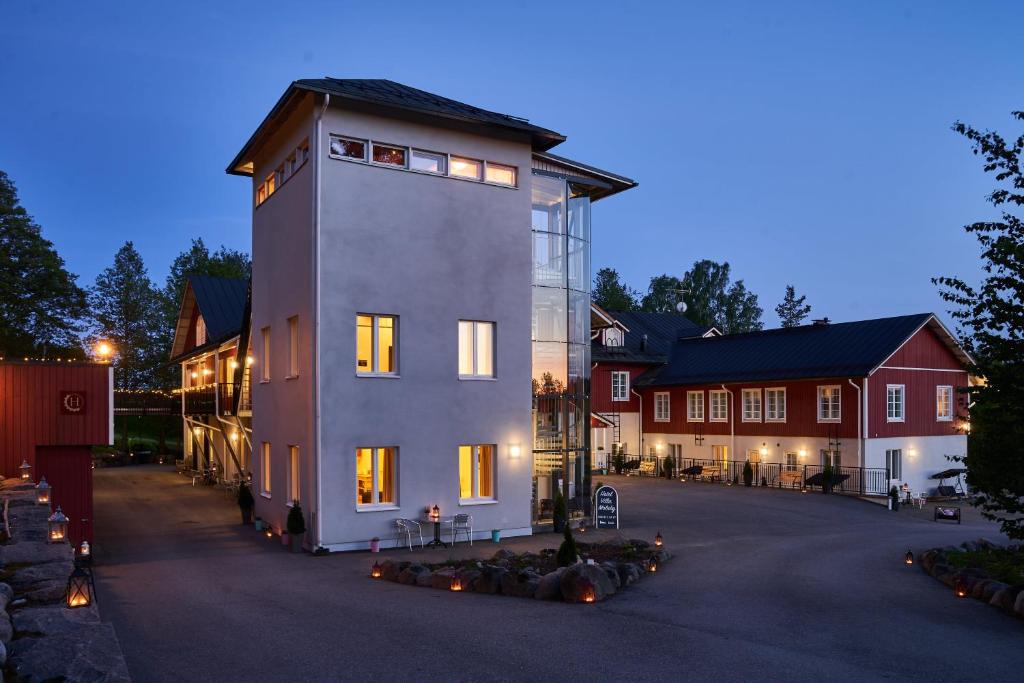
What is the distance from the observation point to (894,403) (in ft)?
111

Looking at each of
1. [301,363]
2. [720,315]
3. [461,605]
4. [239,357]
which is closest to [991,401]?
[461,605]

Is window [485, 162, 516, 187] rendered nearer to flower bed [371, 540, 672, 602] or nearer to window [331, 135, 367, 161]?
window [331, 135, 367, 161]

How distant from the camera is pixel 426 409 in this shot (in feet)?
65.0

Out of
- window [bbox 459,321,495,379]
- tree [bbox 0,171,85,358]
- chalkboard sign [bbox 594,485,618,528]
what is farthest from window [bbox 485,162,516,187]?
tree [bbox 0,171,85,358]

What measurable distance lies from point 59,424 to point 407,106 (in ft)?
34.3

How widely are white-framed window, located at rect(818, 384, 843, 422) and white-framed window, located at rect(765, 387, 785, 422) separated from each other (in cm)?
198

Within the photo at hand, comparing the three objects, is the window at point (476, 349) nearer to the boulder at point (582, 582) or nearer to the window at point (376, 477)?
the window at point (376, 477)

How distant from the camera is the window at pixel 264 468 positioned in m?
23.0

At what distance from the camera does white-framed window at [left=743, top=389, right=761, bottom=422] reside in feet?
122

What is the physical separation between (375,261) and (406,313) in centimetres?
143

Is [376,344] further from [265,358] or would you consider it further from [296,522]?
[265,358]

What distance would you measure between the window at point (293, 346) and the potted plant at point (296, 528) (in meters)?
3.39

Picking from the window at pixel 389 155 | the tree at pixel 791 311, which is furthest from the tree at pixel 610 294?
the window at pixel 389 155

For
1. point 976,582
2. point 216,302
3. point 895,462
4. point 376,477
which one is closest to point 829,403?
point 895,462
